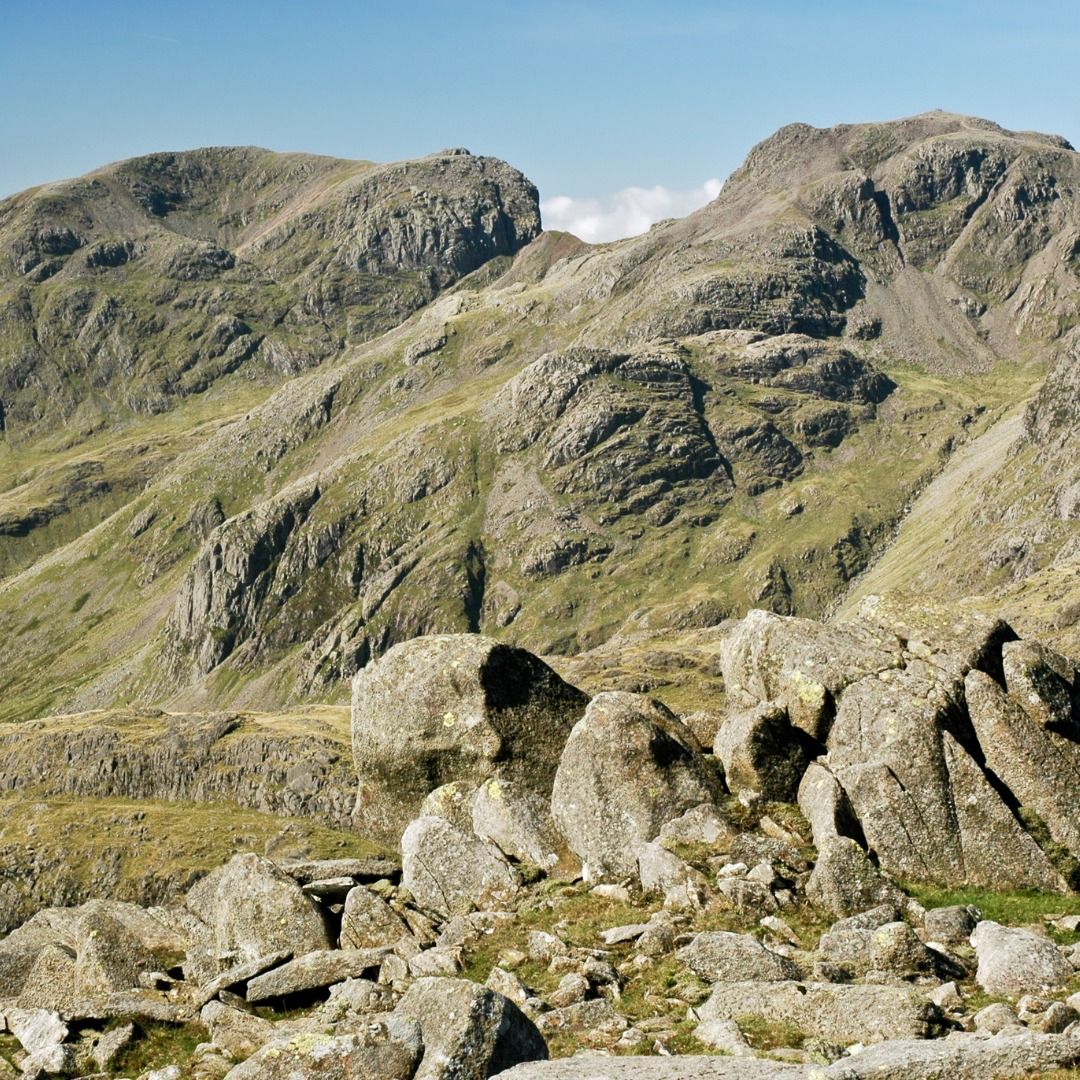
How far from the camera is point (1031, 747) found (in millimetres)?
34000

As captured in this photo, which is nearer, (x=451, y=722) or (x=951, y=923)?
(x=951, y=923)

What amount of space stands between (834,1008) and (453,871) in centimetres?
→ 1477

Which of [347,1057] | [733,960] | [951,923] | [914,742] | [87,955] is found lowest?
[87,955]

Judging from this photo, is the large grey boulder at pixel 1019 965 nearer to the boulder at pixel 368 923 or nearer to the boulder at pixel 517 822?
the boulder at pixel 517 822

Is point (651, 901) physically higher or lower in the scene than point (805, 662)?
lower

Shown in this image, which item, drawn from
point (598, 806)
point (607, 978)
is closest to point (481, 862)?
point (598, 806)

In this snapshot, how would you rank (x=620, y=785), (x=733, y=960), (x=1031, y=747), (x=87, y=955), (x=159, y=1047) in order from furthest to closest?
(x=620, y=785)
(x=1031, y=747)
(x=87, y=955)
(x=733, y=960)
(x=159, y=1047)

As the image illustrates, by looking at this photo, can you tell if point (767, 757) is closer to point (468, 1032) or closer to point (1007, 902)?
point (1007, 902)

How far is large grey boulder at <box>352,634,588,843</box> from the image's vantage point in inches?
1561

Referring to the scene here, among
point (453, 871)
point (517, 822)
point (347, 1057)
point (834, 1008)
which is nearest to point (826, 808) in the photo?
point (517, 822)

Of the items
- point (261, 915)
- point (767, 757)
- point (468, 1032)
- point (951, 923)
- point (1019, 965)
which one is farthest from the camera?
point (767, 757)

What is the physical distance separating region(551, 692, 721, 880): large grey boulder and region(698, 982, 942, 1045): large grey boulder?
10609 millimetres

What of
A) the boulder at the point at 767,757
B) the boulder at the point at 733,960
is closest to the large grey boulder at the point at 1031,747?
the boulder at the point at 767,757

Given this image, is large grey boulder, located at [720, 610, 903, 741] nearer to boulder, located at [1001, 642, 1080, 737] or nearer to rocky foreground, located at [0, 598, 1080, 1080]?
rocky foreground, located at [0, 598, 1080, 1080]
